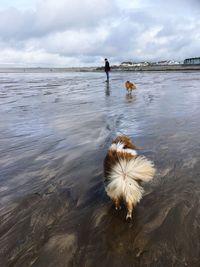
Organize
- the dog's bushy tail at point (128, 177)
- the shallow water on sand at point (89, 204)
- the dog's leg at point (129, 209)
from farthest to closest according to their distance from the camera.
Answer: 1. the dog's leg at point (129, 209)
2. the dog's bushy tail at point (128, 177)
3. the shallow water on sand at point (89, 204)

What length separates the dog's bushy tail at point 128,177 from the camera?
3.71 meters

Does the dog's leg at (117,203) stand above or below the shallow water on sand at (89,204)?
above

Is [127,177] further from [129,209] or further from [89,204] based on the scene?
[89,204]

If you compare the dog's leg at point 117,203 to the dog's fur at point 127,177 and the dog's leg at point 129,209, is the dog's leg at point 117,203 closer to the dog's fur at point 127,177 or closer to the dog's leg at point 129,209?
the dog's fur at point 127,177

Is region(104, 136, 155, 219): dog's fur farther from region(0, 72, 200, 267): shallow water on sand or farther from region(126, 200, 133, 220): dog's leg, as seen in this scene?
region(0, 72, 200, 267): shallow water on sand

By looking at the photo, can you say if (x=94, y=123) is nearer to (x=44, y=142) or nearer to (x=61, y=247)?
(x=44, y=142)

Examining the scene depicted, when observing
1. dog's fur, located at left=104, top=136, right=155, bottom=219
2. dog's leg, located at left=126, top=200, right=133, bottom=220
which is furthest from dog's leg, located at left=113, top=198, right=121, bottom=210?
dog's leg, located at left=126, top=200, right=133, bottom=220

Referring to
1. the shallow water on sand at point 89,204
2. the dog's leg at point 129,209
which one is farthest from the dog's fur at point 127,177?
the shallow water on sand at point 89,204

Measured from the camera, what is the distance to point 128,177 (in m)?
3.71

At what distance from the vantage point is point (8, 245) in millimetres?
3516

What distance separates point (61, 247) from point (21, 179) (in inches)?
85.5

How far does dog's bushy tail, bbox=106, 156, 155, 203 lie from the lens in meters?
3.71

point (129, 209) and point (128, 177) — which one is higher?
point (128, 177)

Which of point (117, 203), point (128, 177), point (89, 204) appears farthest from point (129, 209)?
point (89, 204)
